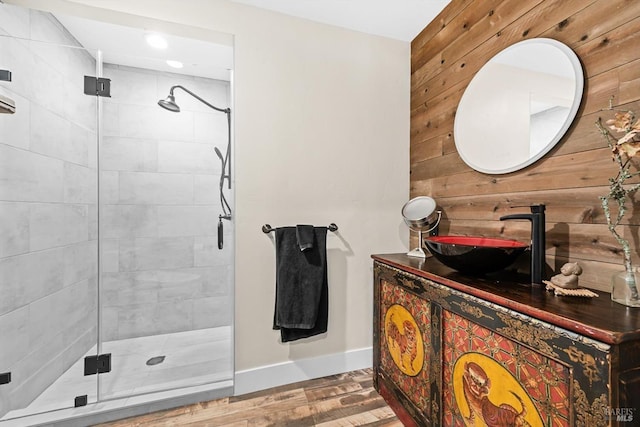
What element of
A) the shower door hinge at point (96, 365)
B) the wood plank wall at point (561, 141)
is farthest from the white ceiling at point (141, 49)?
the shower door hinge at point (96, 365)

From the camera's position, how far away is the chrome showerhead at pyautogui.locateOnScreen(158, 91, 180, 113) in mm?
1767

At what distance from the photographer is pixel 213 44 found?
1750mm

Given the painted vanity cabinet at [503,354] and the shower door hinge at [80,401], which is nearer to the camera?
the painted vanity cabinet at [503,354]

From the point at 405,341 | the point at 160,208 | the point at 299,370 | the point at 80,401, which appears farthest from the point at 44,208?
the point at 405,341

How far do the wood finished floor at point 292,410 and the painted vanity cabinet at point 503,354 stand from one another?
17 cm

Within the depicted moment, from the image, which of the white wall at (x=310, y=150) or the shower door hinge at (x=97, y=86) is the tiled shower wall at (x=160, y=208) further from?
the white wall at (x=310, y=150)

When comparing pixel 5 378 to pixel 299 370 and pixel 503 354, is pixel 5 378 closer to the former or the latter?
pixel 299 370

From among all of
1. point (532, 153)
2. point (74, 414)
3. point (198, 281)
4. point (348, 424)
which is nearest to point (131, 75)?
point (198, 281)

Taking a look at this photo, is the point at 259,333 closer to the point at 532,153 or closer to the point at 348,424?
the point at 348,424

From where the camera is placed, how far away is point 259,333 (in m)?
1.80

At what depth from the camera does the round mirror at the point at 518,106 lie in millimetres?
1155

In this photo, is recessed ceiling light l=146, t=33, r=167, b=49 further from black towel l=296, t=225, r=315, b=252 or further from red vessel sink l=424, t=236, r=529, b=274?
red vessel sink l=424, t=236, r=529, b=274

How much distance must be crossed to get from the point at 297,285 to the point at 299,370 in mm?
606

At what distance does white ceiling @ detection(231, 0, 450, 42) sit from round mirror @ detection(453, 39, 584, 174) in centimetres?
67
